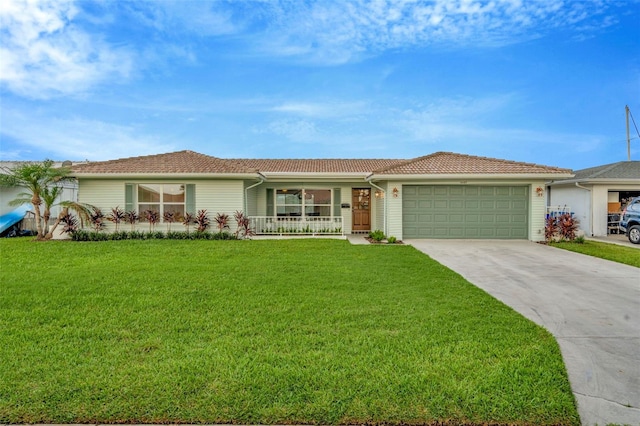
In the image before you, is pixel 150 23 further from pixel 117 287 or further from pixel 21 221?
pixel 117 287

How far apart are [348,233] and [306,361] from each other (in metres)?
12.4

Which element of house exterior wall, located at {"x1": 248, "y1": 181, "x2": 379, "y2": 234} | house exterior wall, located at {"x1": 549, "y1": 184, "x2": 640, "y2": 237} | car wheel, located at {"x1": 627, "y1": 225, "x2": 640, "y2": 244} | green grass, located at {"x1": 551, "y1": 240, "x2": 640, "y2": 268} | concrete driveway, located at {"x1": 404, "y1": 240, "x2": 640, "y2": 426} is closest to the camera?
concrete driveway, located at {"x1": 404, "y1": 240, "x2": 640, "y2": 426}

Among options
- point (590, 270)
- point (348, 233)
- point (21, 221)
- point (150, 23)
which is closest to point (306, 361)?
point (590, 270)

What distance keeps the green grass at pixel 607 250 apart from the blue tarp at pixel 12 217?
21.9 meters

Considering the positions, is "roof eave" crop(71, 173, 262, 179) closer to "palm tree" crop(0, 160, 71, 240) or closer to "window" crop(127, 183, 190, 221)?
"window" crop(127, 183, 190, 221)

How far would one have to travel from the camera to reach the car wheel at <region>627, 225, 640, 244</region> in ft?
41.5

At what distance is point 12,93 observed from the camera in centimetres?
1566

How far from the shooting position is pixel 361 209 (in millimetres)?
16016

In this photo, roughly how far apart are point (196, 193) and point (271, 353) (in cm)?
1112

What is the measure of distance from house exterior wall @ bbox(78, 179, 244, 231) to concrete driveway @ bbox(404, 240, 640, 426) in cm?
753

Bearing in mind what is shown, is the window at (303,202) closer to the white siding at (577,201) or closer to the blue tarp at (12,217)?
the blue tarp at (12,217)

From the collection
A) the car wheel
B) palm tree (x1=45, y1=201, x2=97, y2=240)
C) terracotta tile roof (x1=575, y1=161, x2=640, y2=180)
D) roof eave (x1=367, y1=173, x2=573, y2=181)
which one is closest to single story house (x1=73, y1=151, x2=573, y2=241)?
roof eave (x1=367, y1=173, x2=573, y2=181)

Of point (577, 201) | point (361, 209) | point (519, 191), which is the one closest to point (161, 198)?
point (361, 209)

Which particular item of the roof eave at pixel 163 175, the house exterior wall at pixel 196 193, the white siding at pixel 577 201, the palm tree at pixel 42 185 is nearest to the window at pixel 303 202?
the house exterior wall at pixel 196 193
